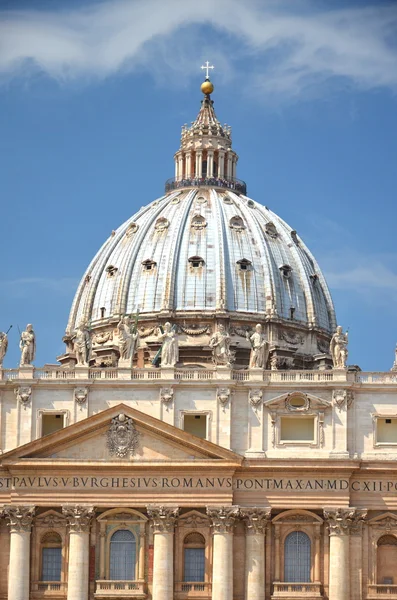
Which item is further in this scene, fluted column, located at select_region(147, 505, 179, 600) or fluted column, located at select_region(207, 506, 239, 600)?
fluted column, located at select_region(147, 505, 179, 600)

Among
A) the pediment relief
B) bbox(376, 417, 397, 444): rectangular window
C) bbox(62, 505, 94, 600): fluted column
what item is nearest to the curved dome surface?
the pediment relief

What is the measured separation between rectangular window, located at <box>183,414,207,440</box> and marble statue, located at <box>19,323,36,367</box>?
31.2ft

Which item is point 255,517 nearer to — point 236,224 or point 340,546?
point 340,546

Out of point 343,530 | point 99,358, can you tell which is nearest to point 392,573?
point 343,530

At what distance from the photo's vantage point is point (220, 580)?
113 m

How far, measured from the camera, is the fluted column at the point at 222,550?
112938 mm

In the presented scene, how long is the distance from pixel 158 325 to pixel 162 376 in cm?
3516

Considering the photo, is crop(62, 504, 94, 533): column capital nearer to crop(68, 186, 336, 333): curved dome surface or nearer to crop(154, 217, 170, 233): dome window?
crop(68, 186, 336, 333): curved dome surface

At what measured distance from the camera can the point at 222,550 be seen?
372 feet

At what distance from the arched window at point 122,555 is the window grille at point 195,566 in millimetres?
2945

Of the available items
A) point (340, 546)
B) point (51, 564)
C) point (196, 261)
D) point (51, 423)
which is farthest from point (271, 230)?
point (51, 564)

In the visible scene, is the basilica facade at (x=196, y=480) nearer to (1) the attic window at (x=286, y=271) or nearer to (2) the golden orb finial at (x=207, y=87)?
(1) the attic window at (x=286, y=271)

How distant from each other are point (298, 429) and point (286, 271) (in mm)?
45445

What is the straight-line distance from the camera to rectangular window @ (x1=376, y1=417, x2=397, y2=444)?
4567 inches
